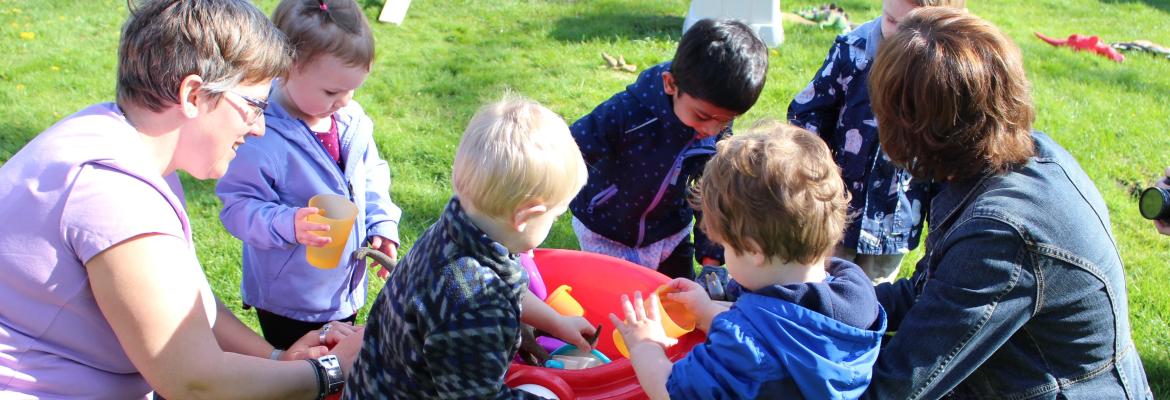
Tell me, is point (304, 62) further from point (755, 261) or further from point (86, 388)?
point (755, 261)

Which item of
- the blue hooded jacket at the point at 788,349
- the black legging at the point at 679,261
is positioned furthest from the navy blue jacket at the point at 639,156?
the blue hooded jacket at the point at 788,349

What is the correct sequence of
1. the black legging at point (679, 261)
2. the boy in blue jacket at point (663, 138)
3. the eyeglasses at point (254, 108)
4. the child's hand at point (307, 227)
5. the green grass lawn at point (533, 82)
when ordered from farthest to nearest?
1. the green grass lawn at point (533, 82)
2. the black legging at point (679, 261)
3. the boy in blue jacket at point (663, 138)
4. the child's hand at point (307, 227)
5. the eyeglasses at point (254, 108)

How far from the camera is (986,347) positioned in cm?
161

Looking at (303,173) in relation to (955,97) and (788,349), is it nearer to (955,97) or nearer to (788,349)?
(788,349)

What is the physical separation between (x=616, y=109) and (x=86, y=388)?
147 centimetres

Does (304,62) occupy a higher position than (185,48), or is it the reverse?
(185,48)

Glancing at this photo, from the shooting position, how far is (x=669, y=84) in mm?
2480

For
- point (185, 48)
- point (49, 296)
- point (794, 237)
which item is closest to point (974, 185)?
point (794, 237)

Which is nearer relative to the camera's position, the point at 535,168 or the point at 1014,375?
the point at 535,168

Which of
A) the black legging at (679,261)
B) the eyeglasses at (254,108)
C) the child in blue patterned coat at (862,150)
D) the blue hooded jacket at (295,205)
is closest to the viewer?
the eyeglasses at (254,108)

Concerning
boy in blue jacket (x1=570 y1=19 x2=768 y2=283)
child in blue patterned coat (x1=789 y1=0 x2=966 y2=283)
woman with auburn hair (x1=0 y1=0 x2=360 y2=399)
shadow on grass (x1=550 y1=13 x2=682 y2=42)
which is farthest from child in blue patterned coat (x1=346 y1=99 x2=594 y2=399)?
shadow on grass (x1=550 y1=13 x2=682 y2=42)

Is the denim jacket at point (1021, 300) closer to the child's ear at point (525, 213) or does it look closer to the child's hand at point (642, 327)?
the child's hand at point (642, 327)

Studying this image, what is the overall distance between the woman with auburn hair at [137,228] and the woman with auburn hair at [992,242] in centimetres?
117

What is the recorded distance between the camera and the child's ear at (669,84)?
247 cm
